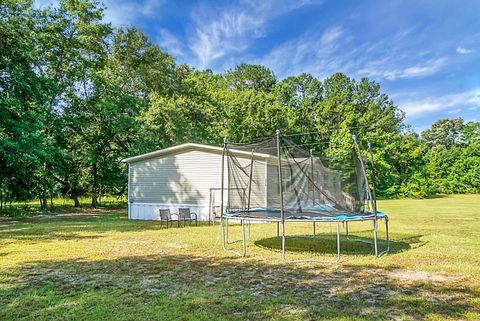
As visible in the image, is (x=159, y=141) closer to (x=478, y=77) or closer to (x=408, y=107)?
(x=478, y=77)

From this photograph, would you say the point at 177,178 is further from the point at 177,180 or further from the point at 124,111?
the point at 124,111

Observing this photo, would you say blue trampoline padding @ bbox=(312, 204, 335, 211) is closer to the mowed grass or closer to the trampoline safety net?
the trampoline safety net

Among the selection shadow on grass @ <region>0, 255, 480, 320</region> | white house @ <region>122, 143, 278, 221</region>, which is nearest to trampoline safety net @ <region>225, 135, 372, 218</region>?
shadow on grass @ <region>0, 255, 480, 320</region>

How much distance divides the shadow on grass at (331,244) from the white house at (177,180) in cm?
486

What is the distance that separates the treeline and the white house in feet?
13.0

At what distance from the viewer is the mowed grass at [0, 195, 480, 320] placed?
358 centimetres

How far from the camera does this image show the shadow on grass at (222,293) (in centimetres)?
352

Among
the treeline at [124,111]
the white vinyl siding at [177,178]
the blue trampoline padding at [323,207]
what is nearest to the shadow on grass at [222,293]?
the blue trampoline padding at [323,207]

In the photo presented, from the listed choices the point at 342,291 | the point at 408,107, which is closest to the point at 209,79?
the point at 408,107

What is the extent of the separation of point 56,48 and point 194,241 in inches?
643

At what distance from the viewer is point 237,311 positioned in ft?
11.7

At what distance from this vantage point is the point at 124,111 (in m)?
21.0

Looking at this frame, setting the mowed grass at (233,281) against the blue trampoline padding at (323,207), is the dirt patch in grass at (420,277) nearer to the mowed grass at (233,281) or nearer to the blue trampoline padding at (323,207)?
the mowed grass at (233,281)

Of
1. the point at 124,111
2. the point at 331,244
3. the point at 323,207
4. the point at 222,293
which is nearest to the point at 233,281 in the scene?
the point at 222,293
